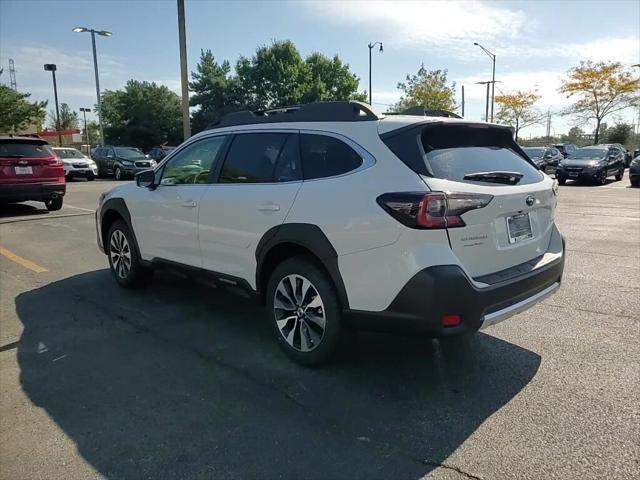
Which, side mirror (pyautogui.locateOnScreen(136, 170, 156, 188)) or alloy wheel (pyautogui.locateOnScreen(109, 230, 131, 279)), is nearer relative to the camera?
side mirror (pyautogui.locateOnScreen(136, 170, 156, 188))

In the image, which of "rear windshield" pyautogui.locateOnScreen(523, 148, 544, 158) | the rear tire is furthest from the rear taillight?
"rear windshield" pyautogui.locateOnScreen(523, 148, 544, 158)

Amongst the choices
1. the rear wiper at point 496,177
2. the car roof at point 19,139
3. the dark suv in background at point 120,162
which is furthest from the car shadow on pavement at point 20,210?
the rear wiper at point 496,177

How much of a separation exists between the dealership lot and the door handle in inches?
43.9

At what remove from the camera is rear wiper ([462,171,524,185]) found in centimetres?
322

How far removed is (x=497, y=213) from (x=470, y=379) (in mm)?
1151

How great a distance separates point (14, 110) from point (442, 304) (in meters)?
43.3

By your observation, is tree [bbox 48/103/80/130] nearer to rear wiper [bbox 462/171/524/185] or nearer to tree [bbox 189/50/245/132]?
tree [bbox 189/50/245/132]

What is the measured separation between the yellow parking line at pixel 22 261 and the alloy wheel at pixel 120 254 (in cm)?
144

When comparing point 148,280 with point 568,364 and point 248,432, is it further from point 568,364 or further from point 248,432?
point 568,364

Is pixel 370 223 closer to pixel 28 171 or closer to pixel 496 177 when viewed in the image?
pixel 496 177

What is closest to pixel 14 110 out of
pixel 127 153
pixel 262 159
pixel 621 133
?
pixel 127 153

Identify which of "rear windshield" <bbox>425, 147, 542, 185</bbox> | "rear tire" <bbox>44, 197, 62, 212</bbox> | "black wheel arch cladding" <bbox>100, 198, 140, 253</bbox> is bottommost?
"rear tire" <bbox>44, 197, 62, 212</bbox>

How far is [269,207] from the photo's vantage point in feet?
12.1

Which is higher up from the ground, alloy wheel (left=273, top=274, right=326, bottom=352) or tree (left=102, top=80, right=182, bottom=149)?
tree (left=102, top=80, right=182, bottom=149)
